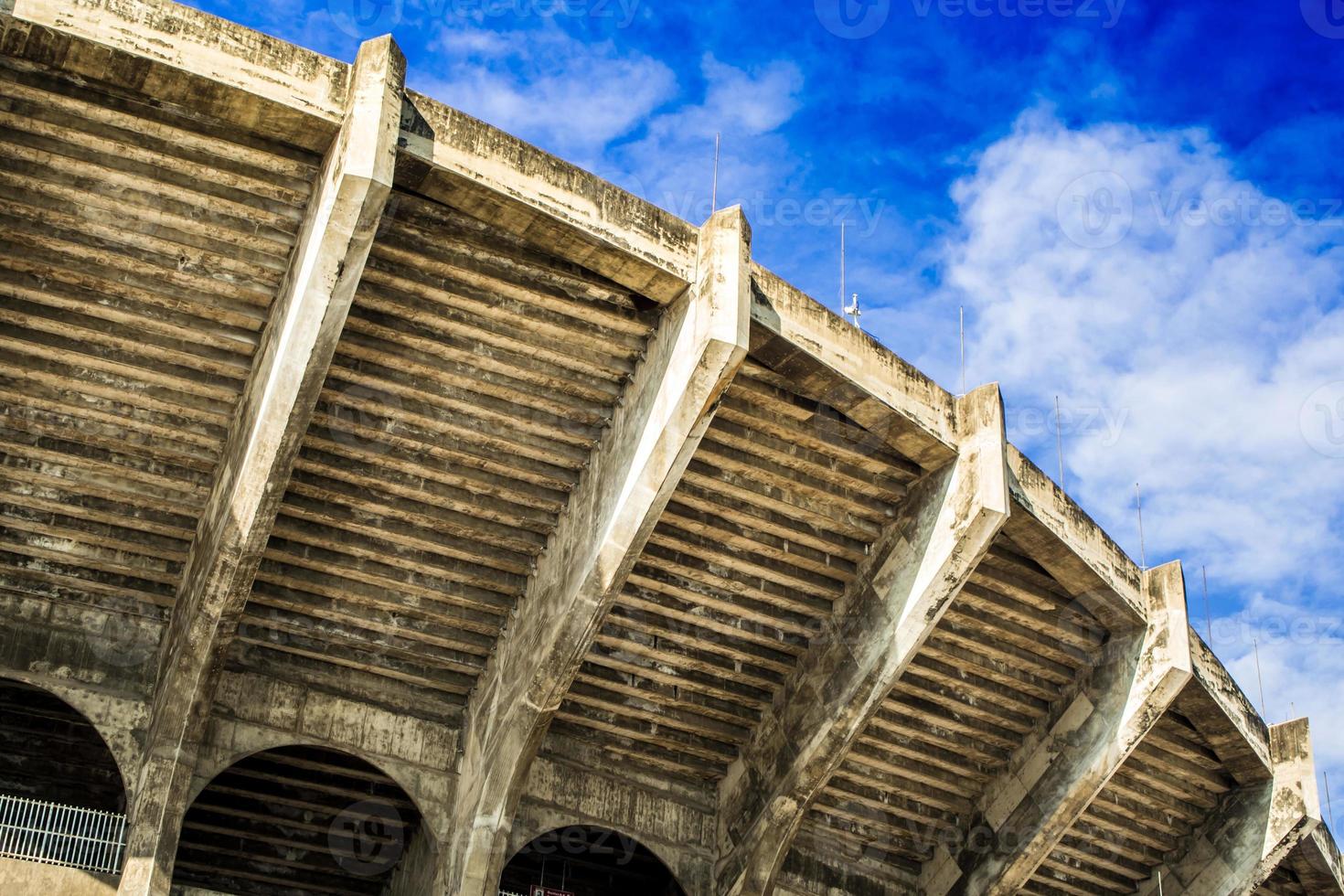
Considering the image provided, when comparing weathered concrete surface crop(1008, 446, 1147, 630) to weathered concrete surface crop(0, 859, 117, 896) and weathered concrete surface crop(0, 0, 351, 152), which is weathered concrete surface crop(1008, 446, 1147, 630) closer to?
weathered concrete surface crop(0, 0, 351, 152)

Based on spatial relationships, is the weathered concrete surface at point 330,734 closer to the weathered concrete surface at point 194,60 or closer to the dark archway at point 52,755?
the dark archway at point 52,755

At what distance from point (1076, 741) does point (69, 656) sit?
1365 cm

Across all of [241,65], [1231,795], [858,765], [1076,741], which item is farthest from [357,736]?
[1231,795]

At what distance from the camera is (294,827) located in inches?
850

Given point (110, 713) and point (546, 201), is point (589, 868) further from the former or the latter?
point (546, 201)

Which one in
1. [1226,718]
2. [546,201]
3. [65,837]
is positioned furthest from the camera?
[1226,718]

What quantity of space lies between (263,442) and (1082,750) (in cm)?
1247

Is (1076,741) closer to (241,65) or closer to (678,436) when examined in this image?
(678,436)

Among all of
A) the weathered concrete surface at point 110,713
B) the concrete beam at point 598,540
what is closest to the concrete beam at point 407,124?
the concrete beam at point 598,540

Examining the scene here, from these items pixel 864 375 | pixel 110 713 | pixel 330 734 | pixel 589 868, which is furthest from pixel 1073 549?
pixel 110 713

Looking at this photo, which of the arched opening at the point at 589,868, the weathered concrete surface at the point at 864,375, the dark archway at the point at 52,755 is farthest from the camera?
the arched opening at the point at 589,868

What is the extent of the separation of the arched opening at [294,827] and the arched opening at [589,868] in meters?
1.95

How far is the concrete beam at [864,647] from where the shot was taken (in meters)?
19.4

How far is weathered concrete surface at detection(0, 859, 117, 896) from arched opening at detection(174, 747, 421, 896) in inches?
123
